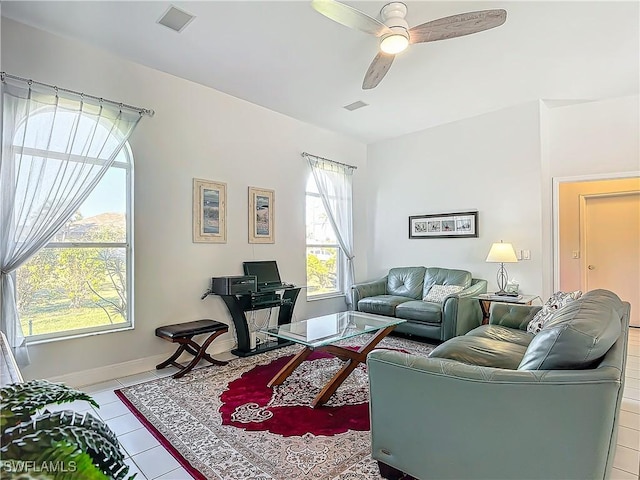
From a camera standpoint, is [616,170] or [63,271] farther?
[616,170]

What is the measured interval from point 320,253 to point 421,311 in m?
1.87

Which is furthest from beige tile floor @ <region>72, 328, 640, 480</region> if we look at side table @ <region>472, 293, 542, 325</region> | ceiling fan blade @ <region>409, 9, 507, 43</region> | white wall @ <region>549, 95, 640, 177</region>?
ceiling fan blade @ <region>409, 9, 507, 43</region>

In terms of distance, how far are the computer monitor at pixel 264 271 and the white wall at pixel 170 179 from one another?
0.10 m

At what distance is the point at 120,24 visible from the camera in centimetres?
295

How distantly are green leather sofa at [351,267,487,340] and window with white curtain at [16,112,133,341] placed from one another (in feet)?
10.2

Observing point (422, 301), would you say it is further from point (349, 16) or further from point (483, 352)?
point (349, 16)

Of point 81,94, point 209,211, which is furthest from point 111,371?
point 81,94

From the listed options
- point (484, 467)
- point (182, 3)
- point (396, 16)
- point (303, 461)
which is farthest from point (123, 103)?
point (484, 467)

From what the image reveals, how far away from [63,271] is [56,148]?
108 centimetres

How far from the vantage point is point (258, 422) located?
2504 millimetres

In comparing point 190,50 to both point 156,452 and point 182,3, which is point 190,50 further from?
point 156,452

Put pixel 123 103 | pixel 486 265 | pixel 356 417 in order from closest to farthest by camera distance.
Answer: pixel 356 417 → pixel 123 103 → pixel 486 265

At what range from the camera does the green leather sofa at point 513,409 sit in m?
1.34

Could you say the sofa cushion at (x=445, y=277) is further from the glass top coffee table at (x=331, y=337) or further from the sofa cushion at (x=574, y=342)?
the sofa cushion at (x=574, y=342)
